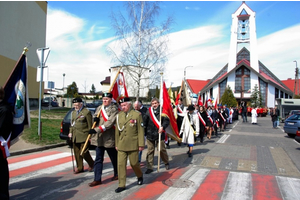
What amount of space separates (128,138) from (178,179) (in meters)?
1.77

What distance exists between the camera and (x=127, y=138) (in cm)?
528

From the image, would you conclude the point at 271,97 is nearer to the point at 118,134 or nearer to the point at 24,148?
the point at 24,148

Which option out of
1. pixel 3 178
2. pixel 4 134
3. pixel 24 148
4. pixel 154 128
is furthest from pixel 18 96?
pixel 24 148

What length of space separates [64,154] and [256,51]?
5845 cm

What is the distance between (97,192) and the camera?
509 centimetres

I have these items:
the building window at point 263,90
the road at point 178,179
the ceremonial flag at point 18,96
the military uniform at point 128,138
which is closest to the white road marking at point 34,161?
the road at point 178,179

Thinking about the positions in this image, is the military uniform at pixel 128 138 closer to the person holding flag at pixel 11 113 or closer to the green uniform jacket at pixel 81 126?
the green uniform jacket at pixel 81 126

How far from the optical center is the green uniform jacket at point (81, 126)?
247 inches

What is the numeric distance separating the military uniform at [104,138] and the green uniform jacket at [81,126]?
18.5 inches

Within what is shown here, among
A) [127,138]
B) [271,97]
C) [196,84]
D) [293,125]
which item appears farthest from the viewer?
[196,84]

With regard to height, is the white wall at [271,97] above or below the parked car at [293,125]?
above

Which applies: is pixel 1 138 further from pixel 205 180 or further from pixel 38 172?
Answer: pixel 205 180

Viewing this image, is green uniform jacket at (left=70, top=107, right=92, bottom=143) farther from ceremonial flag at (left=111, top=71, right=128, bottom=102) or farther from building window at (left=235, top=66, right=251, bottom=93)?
building window at (left=235, top=66, right=251, bottom=93)

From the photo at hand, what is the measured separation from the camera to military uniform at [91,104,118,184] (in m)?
5.48
